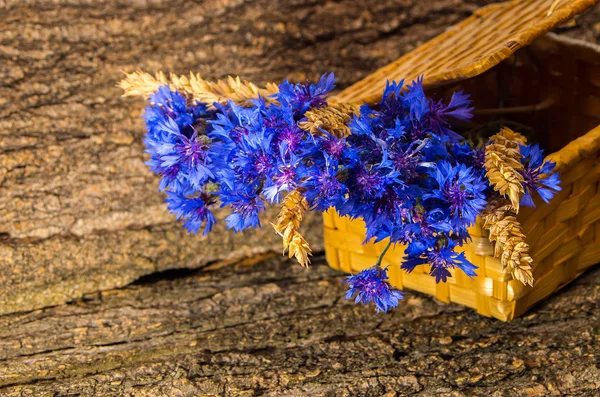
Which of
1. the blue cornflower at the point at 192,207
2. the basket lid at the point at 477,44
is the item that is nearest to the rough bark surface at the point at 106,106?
the basket lid at the point at 477,44

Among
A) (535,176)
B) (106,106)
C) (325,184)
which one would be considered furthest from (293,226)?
(106,106)

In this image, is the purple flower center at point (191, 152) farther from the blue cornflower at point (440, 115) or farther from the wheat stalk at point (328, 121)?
the blue cornflower at point (440, 115)

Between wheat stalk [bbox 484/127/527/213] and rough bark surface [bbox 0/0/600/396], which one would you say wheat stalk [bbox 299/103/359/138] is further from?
rough bark surface [bbox 0/0/600/396]

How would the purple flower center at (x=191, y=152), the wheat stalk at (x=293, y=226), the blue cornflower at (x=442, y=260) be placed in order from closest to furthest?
1. the wheat stalk at (x=293, y=226)
2. the blue cornflower at (x=442, y=260)
3. the purple flower center at (x=191, y=152)

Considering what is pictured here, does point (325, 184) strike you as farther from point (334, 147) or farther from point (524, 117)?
point (524, 117)

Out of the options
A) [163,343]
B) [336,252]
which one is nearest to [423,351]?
[336,252]

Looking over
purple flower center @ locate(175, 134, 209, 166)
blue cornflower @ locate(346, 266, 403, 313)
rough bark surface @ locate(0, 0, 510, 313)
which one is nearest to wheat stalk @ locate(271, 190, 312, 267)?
blue cornflower @ locate(346, 266, 403, 313)

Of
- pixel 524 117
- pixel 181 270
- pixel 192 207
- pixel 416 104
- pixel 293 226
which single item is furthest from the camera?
pixel 181 270
